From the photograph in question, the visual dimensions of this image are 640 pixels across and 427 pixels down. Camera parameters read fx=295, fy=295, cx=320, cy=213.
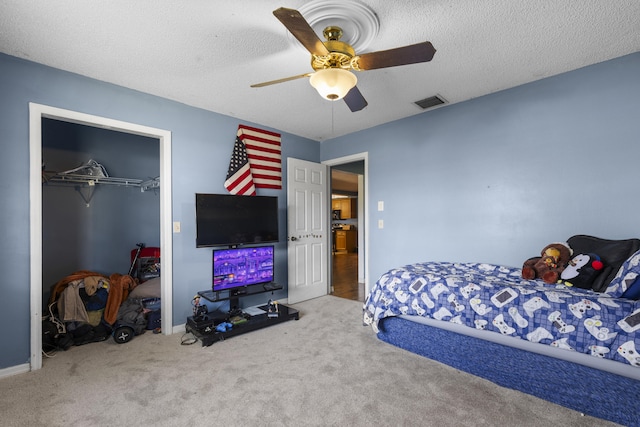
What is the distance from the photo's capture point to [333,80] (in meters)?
1.85

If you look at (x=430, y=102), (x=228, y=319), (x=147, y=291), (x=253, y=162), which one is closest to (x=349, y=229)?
(x=253, y=162)

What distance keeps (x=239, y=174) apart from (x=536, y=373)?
11.1 feet

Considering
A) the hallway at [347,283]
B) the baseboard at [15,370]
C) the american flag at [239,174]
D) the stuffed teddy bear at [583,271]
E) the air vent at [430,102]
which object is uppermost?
the air vent at [430,102]

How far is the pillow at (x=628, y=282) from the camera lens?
1.76 metres

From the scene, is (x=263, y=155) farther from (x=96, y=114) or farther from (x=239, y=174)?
(x=96, y=114)

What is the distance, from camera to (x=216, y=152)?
361 cm

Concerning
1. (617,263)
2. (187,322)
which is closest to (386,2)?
(617,263)

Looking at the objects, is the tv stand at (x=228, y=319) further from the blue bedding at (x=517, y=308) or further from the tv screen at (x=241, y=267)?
the blue bedding at (x=517, y=308)

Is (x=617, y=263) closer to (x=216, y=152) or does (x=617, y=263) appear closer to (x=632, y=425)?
(x=632, y=425)

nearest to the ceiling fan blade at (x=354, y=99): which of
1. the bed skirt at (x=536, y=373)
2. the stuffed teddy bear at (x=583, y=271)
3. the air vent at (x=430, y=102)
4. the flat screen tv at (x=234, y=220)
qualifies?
the air vent at (x=430, y=102)

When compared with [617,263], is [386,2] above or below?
above

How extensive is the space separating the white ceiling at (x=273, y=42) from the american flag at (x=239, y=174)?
→ 765 mm

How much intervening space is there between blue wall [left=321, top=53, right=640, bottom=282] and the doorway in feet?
1.84

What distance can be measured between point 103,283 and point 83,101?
1.78 metres
